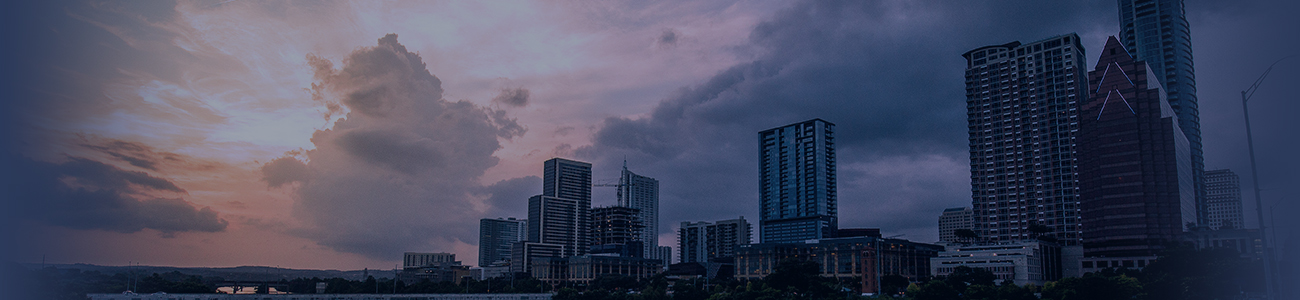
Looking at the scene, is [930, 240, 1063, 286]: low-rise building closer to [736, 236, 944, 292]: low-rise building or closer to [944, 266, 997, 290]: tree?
[944, 266, 997, 290]: tree

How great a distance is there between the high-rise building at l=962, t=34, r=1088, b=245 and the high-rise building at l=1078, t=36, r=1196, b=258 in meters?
Result: 26.7

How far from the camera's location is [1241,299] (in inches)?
4139

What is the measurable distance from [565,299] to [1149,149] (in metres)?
125

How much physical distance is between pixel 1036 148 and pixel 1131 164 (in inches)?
1677

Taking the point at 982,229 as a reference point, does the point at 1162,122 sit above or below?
above

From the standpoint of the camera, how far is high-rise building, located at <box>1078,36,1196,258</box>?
148875 millimetres

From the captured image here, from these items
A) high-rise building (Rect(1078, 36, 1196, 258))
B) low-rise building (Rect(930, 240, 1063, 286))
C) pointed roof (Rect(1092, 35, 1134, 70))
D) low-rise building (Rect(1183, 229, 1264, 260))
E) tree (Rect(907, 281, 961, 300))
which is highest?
pointed roof (Rect(1092, 35, 1134, 70))

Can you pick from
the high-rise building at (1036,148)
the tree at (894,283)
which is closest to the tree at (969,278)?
the tree at (894,283)

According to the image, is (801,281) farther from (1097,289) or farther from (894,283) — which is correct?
(1097,289)

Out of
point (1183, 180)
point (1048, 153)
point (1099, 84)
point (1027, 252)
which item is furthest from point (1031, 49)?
point (1027, 252)

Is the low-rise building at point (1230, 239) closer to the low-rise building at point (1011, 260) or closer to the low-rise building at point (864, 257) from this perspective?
the low-rise building at point (1011, 260)

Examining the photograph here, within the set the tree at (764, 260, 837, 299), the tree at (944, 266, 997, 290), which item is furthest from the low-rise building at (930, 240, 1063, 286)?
the tree at (764, 260, 837, 299)

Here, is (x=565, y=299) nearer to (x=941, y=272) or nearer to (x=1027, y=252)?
(x=941, y=272)

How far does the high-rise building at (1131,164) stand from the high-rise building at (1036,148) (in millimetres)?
26678
